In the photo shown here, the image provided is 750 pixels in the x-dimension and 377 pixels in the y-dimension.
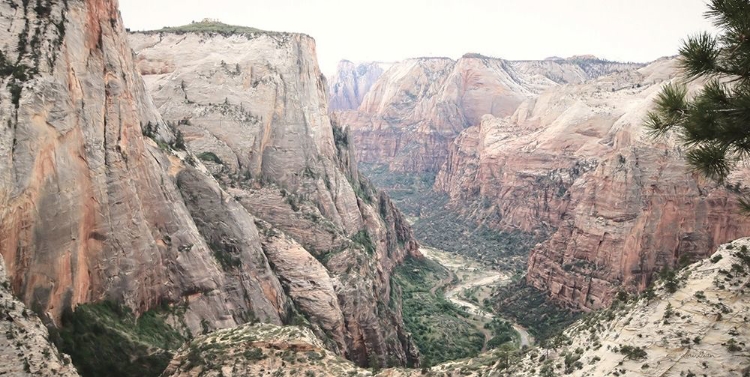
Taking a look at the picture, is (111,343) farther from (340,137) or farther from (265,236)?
(340,137)

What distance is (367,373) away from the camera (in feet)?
99.1

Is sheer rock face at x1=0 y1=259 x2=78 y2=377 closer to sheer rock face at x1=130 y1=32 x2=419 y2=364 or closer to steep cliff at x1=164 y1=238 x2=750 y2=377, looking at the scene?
steep cliff at x1=164 y1=238 x2=750 y2=377

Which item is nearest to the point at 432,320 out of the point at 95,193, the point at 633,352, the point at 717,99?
the point at 95,193

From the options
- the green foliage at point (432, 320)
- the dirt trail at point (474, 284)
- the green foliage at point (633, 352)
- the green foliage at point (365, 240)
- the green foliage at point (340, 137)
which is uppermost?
the green foliage at point (340, 137)

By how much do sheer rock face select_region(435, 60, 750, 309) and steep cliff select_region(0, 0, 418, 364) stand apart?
24469 millimetres

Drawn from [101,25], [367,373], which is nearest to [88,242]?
[101,25]

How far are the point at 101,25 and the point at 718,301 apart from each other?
34.6m

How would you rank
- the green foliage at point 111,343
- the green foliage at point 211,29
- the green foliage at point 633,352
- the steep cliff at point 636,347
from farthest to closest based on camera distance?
1. the green foliage at point 211,29
2. the green foliage at point 111,343
3. the green foliage at point 633,352
4. the steep cliff at point 636,347

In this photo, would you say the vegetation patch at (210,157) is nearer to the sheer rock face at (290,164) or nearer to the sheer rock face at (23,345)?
the sheer rock face at (290,164)

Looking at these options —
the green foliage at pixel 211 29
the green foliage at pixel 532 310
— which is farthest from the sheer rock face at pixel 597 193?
the green foliage at pixel 211 29

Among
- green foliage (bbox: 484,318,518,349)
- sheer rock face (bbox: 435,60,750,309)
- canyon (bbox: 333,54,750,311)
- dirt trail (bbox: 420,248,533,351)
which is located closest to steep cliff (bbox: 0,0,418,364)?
green foliage (bbox: 484,318,518,349)

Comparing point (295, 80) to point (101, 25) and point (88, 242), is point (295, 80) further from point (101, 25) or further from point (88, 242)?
point (88, 242)

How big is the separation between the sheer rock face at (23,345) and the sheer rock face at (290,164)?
76.3ft

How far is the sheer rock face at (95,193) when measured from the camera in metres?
25.2
